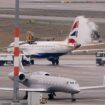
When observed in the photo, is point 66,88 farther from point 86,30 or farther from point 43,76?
point 86,30

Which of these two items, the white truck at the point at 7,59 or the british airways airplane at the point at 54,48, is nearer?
the white truck at the point at 7,59

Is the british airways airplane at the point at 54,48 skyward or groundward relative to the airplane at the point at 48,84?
skyward

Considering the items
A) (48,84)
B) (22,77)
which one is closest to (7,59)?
(22,77)

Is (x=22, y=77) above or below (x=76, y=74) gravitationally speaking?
above

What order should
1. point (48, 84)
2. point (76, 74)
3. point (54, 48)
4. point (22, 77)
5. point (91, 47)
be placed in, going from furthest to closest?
1. point (91, 47)
2. point (54, 48)
3. point (76, 74)
4. point (22, 77)
5. point (48, 84)

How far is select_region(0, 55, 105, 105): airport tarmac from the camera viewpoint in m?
55.1

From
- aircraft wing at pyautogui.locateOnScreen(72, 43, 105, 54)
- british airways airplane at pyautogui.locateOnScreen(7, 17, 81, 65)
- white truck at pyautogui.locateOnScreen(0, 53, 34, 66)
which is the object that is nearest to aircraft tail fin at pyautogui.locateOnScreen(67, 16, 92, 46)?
british airways airplane at pyautogui.locateOnScreen(7, 17, 81, 65)

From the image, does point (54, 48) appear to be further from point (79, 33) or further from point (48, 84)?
point (48, 84)

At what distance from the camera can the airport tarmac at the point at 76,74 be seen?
181 ft

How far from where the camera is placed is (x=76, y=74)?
8031 cm

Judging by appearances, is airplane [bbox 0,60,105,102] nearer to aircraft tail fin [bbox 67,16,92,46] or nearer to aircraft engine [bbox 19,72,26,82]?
aircraft engine [bbox 19,72,26,82]

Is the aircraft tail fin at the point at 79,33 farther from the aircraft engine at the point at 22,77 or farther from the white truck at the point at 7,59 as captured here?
the aircraft engine at the point at 22,77

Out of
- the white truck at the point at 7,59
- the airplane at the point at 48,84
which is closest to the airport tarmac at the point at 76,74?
the airplane at the point at 48,84

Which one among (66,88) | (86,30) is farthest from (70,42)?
(66,88)
